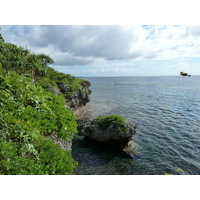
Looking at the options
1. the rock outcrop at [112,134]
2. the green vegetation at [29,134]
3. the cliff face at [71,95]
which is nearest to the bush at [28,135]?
the green vegetation at [29,134]

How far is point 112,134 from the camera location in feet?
74.2

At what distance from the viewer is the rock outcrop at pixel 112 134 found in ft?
72.3

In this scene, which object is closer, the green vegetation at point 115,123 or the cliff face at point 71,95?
the green vegetation at point 115,123

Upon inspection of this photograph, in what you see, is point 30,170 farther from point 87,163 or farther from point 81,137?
point 81,137

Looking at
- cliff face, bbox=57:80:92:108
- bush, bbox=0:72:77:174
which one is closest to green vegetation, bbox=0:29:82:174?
bush, bbox=0:72:77:174

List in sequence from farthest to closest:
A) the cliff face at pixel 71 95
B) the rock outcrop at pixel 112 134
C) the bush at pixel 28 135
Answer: the cliff face at pixel 71 95, the rock outcrop at pixel 112 134, the bush at pixel 28 135

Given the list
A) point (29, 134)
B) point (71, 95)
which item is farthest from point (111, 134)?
point (71, 95)

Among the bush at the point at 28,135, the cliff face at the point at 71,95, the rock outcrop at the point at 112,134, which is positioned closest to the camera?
the bush at the point at 28,135

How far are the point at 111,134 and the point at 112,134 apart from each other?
0.60 feet

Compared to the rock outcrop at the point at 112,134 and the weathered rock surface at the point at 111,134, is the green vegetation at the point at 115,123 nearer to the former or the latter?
the rock outcrop at the point at 112,134

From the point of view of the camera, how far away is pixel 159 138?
2669 cm

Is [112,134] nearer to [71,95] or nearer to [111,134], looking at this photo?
[111,134]

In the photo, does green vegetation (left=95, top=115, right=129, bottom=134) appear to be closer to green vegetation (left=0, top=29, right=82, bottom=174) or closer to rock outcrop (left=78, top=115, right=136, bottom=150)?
rock outcrop (left=78, top=115, right=136, bottom=150)

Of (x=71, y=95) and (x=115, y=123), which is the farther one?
(x=71, y=95)
